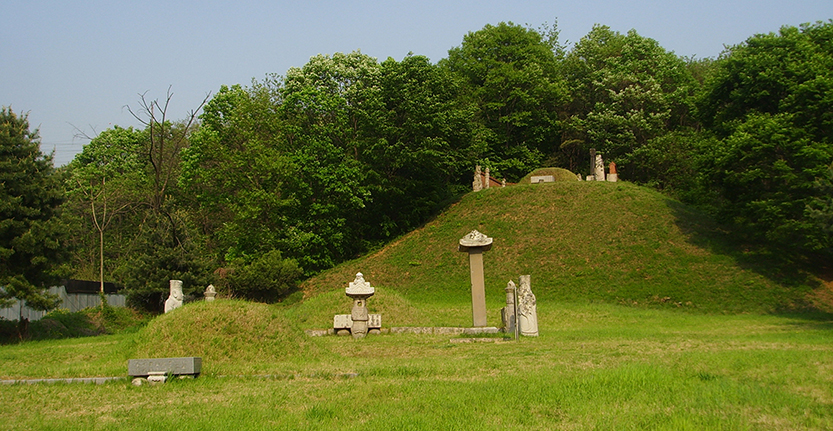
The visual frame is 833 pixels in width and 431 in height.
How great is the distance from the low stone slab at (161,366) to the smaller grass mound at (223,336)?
1.96m

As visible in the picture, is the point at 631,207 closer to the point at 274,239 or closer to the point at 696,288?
the point at 696,288

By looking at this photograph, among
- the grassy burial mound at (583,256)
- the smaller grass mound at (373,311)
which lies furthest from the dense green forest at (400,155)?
the smaller grass mound at (373,311)

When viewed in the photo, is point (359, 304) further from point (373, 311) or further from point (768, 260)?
point (768, 260)

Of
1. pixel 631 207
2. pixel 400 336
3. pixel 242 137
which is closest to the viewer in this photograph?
pixel 400 336

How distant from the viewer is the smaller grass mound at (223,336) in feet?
40.9

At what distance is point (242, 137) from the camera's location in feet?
141

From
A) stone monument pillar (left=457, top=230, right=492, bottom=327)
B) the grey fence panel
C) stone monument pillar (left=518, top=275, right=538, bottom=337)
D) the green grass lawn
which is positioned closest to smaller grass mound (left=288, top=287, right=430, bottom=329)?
stone monument pillar (left=457, top=230, right=492, bottom=327)

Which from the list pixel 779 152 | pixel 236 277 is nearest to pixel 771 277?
pixel 779 152

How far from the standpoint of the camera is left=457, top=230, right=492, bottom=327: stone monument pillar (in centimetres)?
1970

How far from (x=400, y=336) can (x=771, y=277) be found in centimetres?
2018

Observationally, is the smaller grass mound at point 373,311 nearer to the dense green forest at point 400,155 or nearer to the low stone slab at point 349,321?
the low stone slab at point 349,321

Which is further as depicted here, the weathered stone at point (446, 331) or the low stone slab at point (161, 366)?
the weathered stone at point (446, 331)

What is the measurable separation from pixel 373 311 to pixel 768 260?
20.4m

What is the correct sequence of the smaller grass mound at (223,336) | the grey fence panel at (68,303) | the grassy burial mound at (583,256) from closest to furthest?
the smaller grass mound at (223,336) < the grey fence panel at (68,303) < the grassy burial mound at (583,256)
